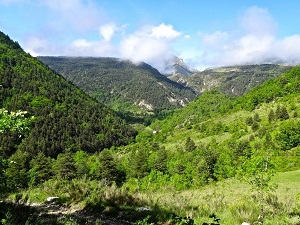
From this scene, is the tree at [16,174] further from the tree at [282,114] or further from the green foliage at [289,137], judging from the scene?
the tree at [282,114]

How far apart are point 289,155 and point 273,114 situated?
4435 centimetres

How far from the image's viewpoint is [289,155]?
80.0m

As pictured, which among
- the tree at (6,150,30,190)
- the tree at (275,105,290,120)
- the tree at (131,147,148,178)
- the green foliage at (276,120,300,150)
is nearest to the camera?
the tree at (6,150,30,190)

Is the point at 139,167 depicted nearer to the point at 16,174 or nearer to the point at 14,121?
the point at 16,174

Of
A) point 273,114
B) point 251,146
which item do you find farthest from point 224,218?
point 273,114

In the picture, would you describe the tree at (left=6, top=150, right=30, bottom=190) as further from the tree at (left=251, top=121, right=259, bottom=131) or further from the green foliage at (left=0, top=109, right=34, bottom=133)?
the tree at (left=251, top=121, right=259, bottom=131)

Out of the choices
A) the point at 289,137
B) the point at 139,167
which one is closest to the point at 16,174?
the point at 139,167

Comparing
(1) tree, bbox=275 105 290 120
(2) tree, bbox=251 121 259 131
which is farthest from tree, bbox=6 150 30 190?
(1) tree, bbox=275 105 290 120

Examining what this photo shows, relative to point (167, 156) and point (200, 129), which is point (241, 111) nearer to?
point (200, 129)

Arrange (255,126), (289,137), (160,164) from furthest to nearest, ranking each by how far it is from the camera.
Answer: (255,126) < (160,164) < (289,137)

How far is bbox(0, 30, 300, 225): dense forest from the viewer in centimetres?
1020

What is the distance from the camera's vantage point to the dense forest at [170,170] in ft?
33.4

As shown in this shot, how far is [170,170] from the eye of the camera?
96.2 m

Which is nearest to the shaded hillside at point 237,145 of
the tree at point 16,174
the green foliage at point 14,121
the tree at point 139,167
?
the tree at point 139,167
